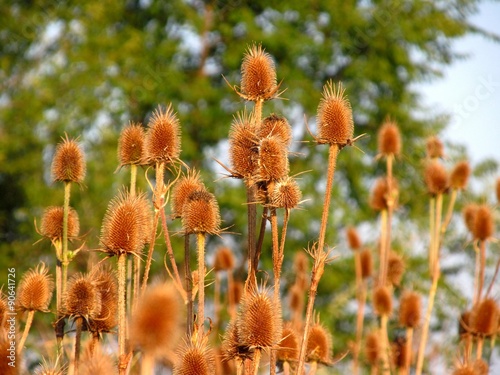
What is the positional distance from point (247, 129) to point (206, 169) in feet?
41.9

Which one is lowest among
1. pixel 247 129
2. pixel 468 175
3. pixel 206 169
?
pixel 247 129

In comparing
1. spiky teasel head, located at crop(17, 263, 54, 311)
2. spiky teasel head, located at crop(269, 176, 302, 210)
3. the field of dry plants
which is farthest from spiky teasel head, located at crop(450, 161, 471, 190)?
spiky teasel head, located at crop(17, 263, 54, 311)

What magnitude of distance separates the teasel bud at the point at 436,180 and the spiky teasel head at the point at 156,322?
4.08 m

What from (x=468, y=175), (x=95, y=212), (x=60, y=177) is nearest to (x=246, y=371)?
(x=60, y=177)

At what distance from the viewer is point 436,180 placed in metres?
6.05

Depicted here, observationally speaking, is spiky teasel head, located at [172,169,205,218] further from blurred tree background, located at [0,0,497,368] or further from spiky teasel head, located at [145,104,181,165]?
blurred tree background, located at [0,0,497,368]

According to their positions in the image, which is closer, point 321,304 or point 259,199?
point 259,199

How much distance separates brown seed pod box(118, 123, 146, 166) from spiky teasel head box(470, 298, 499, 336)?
8.49 feet

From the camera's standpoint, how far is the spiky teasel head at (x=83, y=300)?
3035mm

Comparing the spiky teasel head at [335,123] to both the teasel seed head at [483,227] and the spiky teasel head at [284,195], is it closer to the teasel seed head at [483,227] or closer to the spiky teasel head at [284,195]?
the spiky teasel head at [284,195]

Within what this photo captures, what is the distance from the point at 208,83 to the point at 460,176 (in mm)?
11089

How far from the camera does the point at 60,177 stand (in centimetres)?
377

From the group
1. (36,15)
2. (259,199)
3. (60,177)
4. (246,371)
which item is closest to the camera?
(246,371)

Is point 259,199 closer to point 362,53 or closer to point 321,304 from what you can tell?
point 321,304
